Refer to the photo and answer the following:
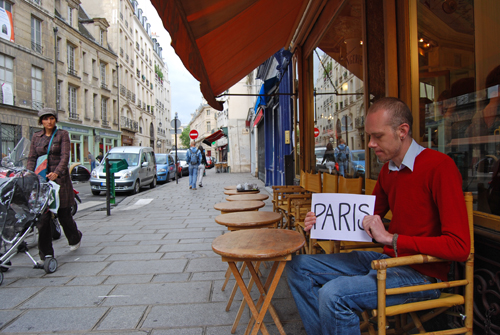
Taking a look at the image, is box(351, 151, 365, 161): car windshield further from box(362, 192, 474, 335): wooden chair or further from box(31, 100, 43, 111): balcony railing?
box(31, 100, 43, 111): balcony railing

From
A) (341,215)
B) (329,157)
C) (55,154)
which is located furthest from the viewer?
(329,157)

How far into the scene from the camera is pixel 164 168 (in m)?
16.8

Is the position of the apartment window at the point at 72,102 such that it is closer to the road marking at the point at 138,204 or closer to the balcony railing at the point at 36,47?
the balcony railing at the point at 36,47

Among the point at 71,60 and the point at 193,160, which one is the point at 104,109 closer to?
the point at 71,60

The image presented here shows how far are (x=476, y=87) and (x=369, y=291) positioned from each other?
1.55 metres

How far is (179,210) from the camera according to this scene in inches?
303

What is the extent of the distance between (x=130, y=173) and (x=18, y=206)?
819cm

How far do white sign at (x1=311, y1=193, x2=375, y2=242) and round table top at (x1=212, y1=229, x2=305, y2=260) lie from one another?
227mm

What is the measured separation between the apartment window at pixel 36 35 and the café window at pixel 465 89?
76.9ft

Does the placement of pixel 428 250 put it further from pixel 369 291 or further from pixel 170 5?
pixel 170 5

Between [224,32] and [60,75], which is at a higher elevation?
[60,75]

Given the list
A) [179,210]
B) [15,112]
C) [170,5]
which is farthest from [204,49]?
[15,112]

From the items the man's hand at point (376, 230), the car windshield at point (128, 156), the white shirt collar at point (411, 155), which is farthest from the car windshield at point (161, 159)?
the white shirt collar at point (411, 155)

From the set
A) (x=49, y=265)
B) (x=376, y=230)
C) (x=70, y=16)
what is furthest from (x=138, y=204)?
(x=70, y=16)
